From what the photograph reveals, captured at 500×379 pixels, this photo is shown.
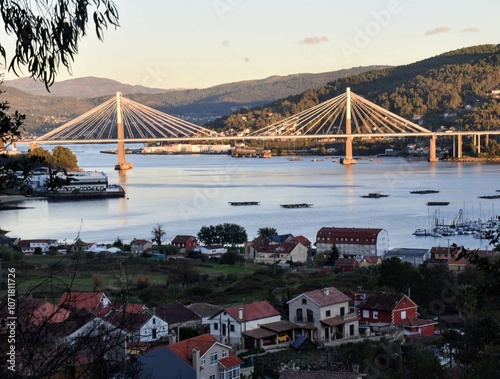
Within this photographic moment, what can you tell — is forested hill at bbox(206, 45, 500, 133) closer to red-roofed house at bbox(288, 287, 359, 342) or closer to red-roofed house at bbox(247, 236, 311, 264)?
red-roofed house at bbox(247, 236, 311, 264)

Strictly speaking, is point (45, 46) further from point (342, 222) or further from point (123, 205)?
point (123, 205)

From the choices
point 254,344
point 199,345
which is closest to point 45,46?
point 199,345

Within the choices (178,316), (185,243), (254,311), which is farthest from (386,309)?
(185,243)

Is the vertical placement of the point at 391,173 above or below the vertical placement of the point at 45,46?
below

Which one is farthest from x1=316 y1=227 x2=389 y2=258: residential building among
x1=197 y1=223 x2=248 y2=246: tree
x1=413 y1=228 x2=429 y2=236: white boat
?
x1=413 y1=228 x2=429 y2=236: white boat

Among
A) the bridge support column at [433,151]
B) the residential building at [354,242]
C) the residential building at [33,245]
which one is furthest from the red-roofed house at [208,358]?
the bridge support column at [433,151]
